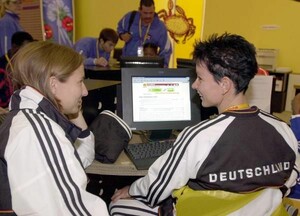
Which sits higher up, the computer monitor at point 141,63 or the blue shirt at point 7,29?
the blue shirt at point 7,29

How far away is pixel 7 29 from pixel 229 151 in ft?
12.5

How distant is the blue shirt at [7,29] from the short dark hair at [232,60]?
3.47 m

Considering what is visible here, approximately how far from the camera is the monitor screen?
1670 mm

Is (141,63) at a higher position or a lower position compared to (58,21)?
lower

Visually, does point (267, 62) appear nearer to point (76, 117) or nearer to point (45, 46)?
point (76, 117)

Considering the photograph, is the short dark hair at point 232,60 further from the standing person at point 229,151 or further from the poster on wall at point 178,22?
the poster on wall at point 178,22

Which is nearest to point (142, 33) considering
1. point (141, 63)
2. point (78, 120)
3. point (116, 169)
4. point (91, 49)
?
point (91, 49)

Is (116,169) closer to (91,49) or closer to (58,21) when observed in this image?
(91,49)

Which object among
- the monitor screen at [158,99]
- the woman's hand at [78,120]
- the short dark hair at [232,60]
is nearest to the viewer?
the short dark hair at [232,60]

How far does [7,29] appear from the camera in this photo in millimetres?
4004

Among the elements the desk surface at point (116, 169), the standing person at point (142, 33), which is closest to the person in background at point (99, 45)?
the standing person at point (142, 33)

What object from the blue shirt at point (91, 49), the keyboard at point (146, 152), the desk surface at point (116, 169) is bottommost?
the desk surface at point (116, 169)

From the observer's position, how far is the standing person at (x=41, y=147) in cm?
91

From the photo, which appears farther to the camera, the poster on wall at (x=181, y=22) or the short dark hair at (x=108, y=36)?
the poster on wall at (x=181, y=22)
